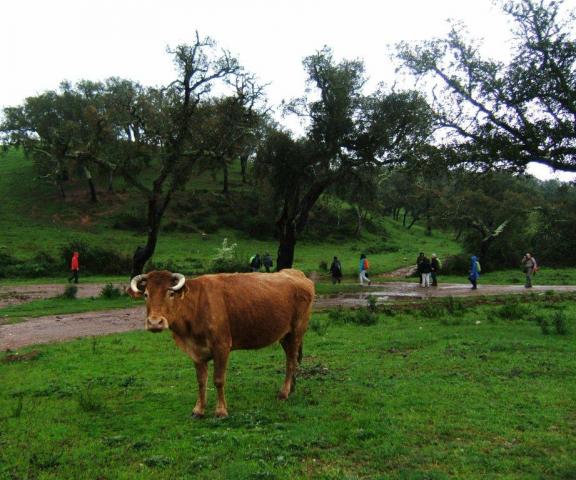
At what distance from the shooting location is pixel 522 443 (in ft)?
20.6

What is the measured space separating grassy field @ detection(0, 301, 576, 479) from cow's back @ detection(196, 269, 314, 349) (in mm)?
1110

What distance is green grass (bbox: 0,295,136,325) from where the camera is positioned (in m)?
19.1

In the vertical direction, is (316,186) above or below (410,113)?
below

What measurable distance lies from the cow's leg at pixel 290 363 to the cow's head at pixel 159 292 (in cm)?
235

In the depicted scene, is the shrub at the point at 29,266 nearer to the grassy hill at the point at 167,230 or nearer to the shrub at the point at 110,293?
the grassy hill at the point at 167,230

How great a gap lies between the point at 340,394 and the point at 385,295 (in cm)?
1717

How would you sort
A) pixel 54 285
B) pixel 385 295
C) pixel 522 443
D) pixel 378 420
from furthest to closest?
1. pixel 54 285
2. pixel 385 295
3. pixel 378 420
4. pixel 522 443

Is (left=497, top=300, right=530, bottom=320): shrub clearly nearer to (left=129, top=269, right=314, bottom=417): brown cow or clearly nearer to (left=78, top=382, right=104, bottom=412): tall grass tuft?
(left=129, top=269, right=314, bottom=417): brown cow

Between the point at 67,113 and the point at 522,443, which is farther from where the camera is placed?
the point at 67,113

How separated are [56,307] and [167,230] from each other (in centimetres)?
3204

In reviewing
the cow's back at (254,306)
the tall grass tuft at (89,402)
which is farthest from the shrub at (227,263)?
the tall grass tuft at (89,402)

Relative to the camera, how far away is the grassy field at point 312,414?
19.0ft

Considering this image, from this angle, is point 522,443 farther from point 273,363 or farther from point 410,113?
point 410,113

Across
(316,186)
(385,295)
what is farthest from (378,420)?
(316,186)
